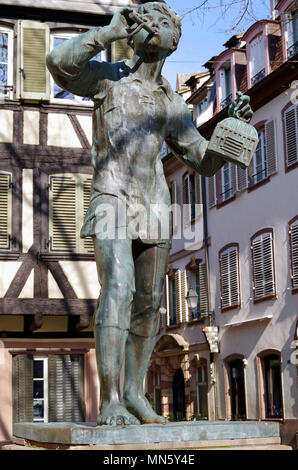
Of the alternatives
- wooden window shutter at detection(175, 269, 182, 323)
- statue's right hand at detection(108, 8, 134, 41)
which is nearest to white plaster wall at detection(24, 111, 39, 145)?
statue's right hand at detection(108, 8, 134, 41)

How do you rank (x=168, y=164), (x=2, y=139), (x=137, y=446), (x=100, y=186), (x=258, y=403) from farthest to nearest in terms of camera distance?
(x=168, y=164) < (x=258, y=403) < (x=2, y=139) < (x=100, y=186) < (x=137, y=446)

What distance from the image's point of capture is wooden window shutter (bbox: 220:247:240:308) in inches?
942

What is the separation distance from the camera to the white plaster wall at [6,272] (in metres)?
14.6

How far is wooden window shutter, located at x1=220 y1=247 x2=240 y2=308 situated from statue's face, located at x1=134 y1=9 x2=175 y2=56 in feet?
64.8

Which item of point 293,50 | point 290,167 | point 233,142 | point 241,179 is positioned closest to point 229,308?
point 241,179

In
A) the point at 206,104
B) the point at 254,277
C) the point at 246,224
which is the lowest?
the point at 254,277

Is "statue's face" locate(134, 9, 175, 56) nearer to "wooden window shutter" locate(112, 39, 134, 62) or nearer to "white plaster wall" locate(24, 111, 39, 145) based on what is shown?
"white plaster wall" locate(24, 111, 39, 145)

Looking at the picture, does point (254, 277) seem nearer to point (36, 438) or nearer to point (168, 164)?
point (168, 164)

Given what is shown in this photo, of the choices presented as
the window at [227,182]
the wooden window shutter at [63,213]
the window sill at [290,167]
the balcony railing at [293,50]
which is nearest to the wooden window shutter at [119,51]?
the wooden window shutter at [63,213]

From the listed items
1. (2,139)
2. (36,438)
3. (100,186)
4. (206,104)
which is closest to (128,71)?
(100,186)

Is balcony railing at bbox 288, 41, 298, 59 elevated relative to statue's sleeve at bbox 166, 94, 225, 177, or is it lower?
elevated

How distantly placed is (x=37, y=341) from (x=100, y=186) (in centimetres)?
1181

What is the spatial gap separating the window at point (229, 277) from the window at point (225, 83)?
463cm

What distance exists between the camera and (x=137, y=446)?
3.39m
